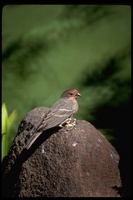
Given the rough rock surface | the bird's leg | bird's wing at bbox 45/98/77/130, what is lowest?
the rough rock surface

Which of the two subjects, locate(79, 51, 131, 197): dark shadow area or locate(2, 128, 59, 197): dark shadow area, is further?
locate(79, 51, 131, 197): dark shadow area

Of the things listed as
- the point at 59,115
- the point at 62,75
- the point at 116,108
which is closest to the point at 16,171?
the point at 59,115

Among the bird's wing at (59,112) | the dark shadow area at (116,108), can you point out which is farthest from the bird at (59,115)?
the dark shadow area at (116,108)

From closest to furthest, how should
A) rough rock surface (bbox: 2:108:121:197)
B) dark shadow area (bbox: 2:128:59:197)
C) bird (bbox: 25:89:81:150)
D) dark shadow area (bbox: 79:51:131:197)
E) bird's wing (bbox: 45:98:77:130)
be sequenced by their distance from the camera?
rough rock surface (bbox: 2:108:121:197) → dark shadow area (bbox: 2:128:59:197) → bird (bbox: 25:89:81:150) → bird's wing (bbox: 45:98:77:130) → dark shadow area (bbox: 79:51:131:197)

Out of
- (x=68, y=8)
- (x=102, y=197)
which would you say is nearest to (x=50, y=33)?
(x=68, y=8)

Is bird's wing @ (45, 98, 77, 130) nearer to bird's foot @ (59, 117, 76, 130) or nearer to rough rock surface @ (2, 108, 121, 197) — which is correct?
bird's foot @ (59, 117, 76, 130)

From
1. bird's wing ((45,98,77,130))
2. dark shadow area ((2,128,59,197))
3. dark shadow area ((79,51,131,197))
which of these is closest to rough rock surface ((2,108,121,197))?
dark shadow area ((2,128,59,197))

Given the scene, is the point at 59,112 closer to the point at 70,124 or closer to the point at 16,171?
the point at 70,124
